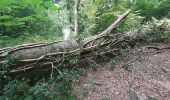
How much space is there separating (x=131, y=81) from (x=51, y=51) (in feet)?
6.80

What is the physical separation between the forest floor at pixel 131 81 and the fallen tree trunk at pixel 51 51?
0.59 meters

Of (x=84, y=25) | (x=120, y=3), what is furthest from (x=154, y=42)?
(x=84, y=25)

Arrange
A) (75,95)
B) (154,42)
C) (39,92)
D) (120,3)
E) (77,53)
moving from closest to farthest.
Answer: (39,92) → (75,95) → (77,53) → (154,42) → (120,3)

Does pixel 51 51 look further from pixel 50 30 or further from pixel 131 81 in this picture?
pixel 50 30

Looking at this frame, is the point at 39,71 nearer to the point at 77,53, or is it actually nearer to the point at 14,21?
the point at 77,53

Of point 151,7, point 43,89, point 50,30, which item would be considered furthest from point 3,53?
point 151,7

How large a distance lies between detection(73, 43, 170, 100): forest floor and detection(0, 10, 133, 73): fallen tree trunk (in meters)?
0.59

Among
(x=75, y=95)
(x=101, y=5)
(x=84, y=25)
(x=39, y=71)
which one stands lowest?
(x=75, y=95)

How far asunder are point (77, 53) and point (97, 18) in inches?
105

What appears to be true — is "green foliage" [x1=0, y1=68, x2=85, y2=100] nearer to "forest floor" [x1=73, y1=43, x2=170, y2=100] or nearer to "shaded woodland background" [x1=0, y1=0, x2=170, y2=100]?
"shaded woodland background" [x1=0, y1=0, x2=170, y2=100]

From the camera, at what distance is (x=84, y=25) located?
28.1 ft

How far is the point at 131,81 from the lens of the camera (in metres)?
5.20

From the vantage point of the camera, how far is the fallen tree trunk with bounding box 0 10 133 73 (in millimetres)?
4464

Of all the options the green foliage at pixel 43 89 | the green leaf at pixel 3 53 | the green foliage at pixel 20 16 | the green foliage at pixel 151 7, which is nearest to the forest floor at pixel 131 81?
the green foliage at pixel 43 89
